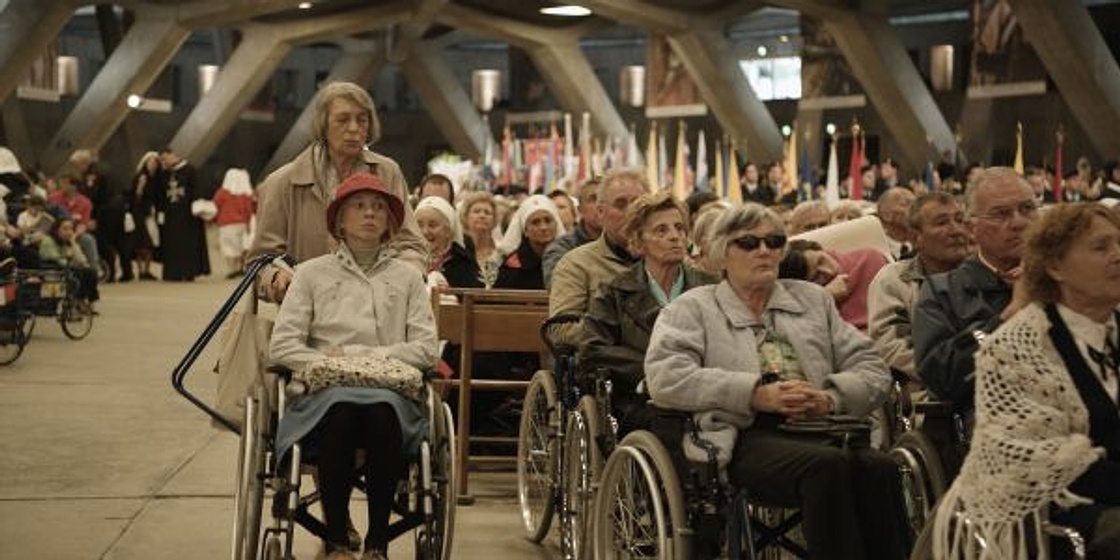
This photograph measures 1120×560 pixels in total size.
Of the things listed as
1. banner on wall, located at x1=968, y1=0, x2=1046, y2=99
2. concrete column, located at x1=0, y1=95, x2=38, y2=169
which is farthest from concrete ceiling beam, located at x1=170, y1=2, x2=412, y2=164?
banner on wall, located at x1=968, y1=0, x2=1046, y2=99

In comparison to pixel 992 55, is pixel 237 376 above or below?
below

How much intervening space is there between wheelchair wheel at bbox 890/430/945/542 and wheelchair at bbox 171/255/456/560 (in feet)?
4.59

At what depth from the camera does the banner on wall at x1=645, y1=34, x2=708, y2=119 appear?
135 feet

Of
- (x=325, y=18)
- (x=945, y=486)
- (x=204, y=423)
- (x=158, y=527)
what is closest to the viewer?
(x=945, y=486)

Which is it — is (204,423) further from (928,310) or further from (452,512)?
(928,310)

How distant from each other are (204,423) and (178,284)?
16145 millimetres

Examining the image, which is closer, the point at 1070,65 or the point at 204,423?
the point at 204,423

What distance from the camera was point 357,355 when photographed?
20.2 ft

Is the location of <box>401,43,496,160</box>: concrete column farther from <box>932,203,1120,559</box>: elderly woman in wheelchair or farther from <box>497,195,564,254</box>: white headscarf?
<box>932,203,1120,559</box>: elderly woman in wheelchair

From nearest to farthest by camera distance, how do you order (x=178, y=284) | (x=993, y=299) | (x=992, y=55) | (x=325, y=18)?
(x=993, y=299) → (x=178, y=284) → (x=992, y=55) → (x=325, y=18)

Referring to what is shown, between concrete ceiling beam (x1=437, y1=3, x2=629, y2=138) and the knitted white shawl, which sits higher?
concrete ceiling beam (x1=437, y1=3, x2=629, y2=138)

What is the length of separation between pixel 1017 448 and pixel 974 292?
69.4 inches

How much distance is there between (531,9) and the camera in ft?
135

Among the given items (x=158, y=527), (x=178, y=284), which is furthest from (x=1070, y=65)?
(x=158, y=527)
